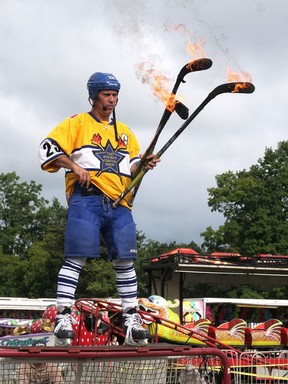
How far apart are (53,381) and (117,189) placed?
191 centimetres

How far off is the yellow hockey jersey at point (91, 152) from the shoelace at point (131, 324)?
0.93 metres

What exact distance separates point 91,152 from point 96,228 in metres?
0.64

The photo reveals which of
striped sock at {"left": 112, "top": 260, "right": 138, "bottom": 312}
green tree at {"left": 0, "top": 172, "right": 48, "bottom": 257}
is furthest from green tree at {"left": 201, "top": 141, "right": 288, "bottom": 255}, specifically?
striped sock at {"left": 112, "top": 260, "right": 138, "bottom": 312}

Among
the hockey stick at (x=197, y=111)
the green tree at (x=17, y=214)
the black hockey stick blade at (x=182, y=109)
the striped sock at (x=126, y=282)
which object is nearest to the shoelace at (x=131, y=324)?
the striped sock at (x=126, y=282)

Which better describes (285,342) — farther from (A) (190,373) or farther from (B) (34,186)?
(B) (34,186)

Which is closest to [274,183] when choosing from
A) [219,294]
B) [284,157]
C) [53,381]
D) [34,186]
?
[284,157]

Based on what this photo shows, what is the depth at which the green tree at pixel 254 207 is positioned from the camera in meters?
40.1

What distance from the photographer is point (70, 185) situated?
6.06 meters

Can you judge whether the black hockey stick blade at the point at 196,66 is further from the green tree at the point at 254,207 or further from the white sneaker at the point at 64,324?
the green tree at the point at 254,207

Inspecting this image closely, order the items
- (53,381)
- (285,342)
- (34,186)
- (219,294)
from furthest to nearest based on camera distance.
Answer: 1. (34,186)
2. (219,294)
3. (285,342)
4. (53,381)

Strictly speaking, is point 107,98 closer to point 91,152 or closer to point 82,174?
point 91,152

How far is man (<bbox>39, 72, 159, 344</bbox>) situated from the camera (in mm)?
5793

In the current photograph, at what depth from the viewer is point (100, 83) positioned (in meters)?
6.11

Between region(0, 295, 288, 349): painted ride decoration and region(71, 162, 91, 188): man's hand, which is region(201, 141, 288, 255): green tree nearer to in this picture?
region(0, 295, 288, 349): painted ride decoration
